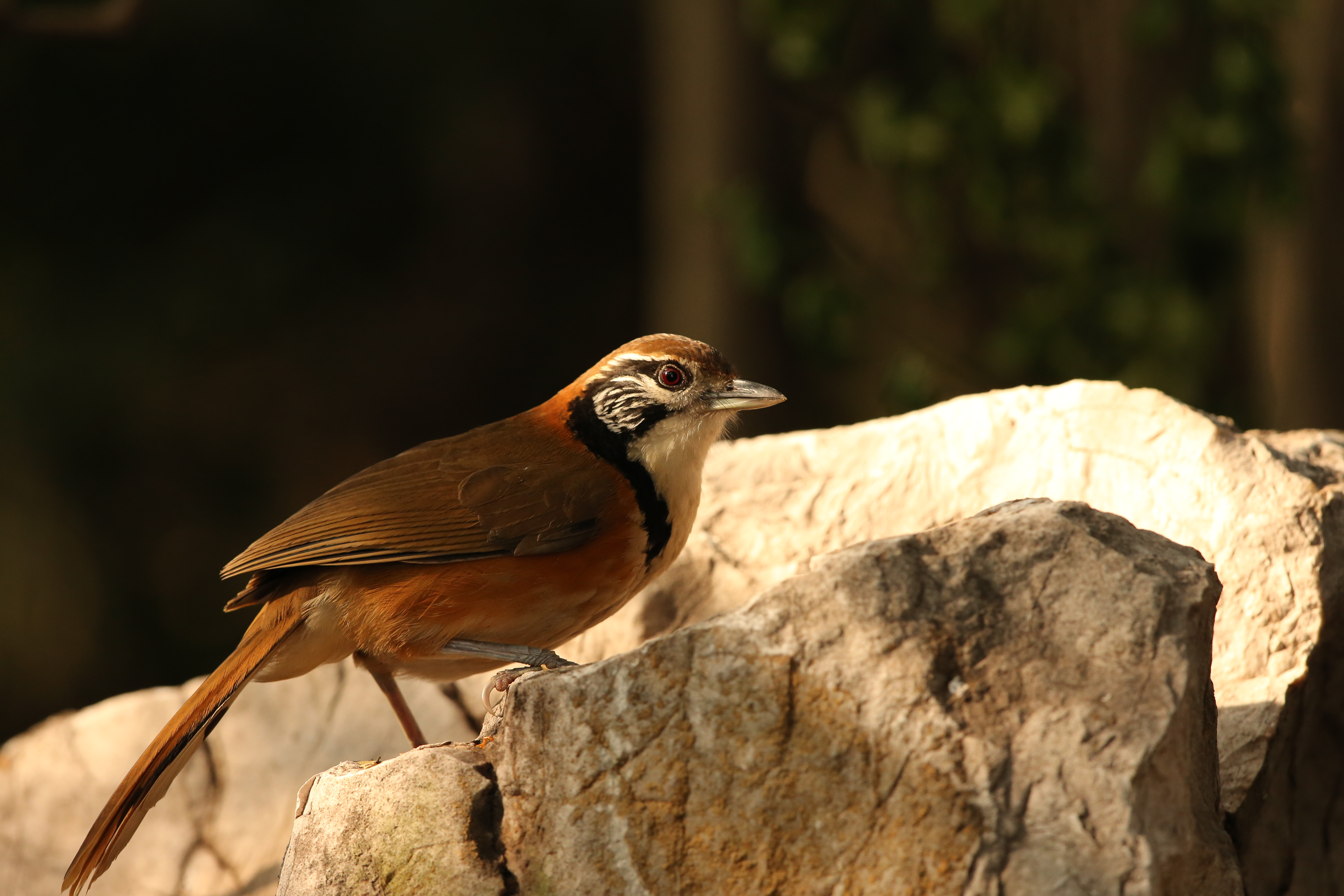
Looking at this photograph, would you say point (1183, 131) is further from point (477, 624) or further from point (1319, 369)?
point (477, 624)

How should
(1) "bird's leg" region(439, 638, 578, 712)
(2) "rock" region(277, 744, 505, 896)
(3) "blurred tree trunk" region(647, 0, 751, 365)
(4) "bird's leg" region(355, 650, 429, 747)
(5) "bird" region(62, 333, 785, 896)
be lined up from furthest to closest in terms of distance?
1. (3) "blurred tree trunk" region(647, 0, 751, 365)
2. (4) "bird's leg" region(355, 650, 429, 747)
3. (5) "bird" region(62, 333, 785, 896)
4. (1) "bird's leg" region(439, 638, 578, 712)
5. (2) "rock" region(277, 744, 505, 896)

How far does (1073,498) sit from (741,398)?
1.06 m

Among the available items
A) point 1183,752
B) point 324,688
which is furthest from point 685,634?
point 324,688

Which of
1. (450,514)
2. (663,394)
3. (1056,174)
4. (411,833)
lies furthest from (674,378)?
(1056,174)

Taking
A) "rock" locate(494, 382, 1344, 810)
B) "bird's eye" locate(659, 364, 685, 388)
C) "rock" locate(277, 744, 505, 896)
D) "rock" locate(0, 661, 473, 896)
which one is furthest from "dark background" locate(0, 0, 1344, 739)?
"rock" locate(277, 744, 505, 896)

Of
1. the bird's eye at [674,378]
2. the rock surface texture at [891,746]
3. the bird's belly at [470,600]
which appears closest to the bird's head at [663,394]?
the bird's eye at [674,378]

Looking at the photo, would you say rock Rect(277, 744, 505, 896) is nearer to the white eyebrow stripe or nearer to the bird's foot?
the bird's foot

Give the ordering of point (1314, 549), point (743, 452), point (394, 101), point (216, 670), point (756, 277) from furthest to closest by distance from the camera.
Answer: point (394, 101) < point (756, 277) < point (743, 452) < point (216, 670) < point (1314, 549)

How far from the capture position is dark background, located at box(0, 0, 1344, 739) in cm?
617

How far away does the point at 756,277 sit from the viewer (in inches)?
253

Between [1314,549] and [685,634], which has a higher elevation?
[685,634]

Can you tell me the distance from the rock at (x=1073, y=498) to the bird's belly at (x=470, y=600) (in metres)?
0.56

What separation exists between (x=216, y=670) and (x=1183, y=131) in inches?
178

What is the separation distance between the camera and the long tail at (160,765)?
3428mm
